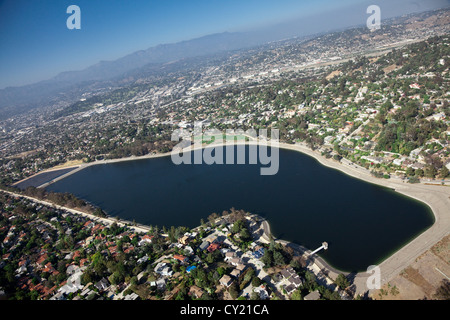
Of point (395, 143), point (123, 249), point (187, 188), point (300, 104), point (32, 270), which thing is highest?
point (300, 104)

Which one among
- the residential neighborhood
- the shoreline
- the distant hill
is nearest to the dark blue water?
the shoreline

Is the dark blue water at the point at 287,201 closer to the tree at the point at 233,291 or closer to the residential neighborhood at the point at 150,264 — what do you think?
the residential neighborhood at the point at 150,264

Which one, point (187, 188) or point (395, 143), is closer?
point (395, 143)

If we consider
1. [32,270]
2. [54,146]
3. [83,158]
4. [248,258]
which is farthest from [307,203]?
[54,146]

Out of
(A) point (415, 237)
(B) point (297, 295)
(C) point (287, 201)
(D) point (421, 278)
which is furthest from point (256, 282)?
(A) point (415, 237)

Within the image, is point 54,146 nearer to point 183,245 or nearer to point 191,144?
point 191,144

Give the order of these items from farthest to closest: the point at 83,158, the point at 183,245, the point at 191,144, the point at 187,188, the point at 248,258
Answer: the point at 83,158, the point at 191,144, the point at 187,188, the point at 183,245, the point at 248,258

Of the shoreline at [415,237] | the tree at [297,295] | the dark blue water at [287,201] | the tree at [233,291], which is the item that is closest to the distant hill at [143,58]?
the dark blue water at [287,201]
